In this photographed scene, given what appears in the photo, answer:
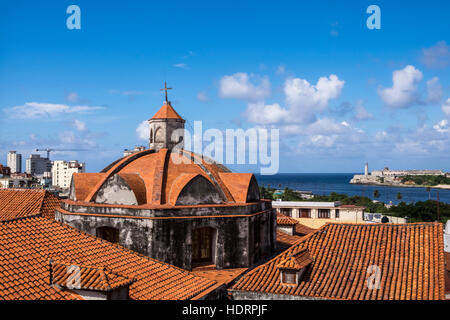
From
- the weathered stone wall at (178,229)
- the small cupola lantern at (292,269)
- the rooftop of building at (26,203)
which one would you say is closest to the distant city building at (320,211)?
the rooftop of building at (26,203)

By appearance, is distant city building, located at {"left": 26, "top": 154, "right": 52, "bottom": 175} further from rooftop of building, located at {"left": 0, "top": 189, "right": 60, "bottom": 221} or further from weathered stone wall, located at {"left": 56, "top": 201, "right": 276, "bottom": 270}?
weathered stone wall, located at {"left": 56, "top": 201, "right": 276, "bottom": 270}

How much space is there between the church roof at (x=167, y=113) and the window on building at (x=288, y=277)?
34.5ft

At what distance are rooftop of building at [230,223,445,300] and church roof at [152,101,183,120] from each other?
9.21 m

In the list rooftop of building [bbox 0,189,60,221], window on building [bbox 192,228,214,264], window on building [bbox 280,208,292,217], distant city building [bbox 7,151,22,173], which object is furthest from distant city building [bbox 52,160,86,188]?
window on building [bbox 192,228,214,264]

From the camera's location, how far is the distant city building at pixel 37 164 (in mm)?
129000

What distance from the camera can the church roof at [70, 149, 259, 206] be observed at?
17.2 metres

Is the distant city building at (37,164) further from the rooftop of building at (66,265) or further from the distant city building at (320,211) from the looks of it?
the rooftop of building at (66,265)

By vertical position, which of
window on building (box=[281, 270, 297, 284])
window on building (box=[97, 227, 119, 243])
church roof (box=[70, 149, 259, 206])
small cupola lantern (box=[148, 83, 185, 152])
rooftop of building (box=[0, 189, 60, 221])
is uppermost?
small cupola lantern (box=[148, 83, 185, 152])

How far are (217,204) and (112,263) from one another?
616cm

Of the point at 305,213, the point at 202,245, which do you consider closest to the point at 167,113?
the point at 202,245

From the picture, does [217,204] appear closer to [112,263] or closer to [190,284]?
[190,284]

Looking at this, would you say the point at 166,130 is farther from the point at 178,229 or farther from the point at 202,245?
the point at 202,245

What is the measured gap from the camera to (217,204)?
17.7m

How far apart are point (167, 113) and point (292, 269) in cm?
1091
